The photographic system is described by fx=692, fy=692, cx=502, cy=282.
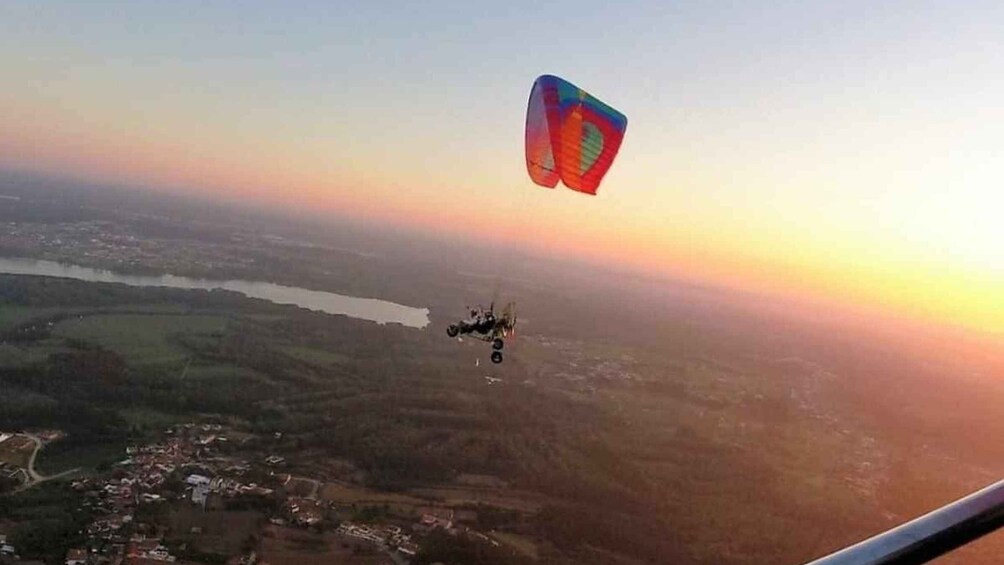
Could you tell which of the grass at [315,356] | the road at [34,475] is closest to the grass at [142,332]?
the grass at [315,356]

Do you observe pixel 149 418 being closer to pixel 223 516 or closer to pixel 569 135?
pixel 223 516

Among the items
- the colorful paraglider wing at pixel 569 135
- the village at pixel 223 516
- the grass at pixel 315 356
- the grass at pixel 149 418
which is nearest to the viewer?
the colorful paraglider wing at pixel 569 135

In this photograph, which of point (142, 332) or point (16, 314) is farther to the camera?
point (142, 332)

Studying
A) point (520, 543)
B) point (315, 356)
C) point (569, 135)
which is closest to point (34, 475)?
point (520, 543)

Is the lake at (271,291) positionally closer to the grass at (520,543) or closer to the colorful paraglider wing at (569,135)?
the grass at (520,543)

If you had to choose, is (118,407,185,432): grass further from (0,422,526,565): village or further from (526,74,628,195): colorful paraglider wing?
(526,74,628,195): colorful paraglider wing

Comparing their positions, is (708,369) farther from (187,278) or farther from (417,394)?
(187,278)

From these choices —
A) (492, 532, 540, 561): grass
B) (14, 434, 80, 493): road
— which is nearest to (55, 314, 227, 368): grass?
(14, 434, 80, 493): road
